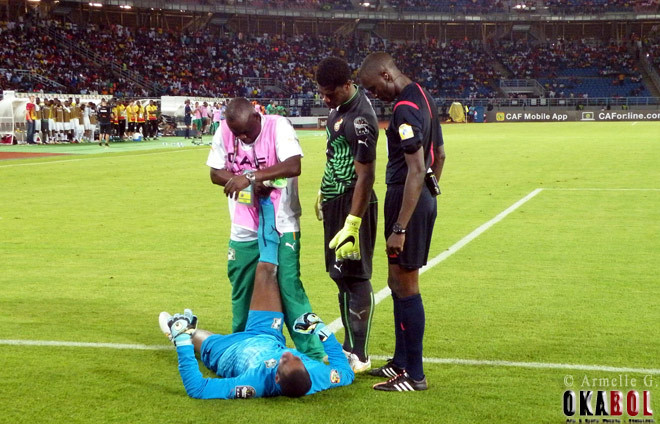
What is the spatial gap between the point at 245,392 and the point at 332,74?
7.09 ft

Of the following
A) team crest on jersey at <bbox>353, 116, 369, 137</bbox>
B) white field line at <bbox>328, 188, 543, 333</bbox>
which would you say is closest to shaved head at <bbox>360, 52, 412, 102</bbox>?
team crest on jersey at <bbox>353, 116, 369, 137</bbox>

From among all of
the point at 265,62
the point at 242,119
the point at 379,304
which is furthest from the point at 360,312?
the point at 265,62

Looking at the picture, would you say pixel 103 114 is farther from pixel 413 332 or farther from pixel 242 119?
pixel 413 332

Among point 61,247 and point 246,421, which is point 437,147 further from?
point 61,247

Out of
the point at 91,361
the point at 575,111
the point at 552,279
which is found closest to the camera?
the point at 91,361

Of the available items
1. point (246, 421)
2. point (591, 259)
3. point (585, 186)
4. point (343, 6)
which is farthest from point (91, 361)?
point (343, 6)

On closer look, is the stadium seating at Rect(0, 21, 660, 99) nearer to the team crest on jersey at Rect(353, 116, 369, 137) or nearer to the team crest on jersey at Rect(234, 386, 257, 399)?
the team crest on jersey at Rect(353, 116, 369, 137)

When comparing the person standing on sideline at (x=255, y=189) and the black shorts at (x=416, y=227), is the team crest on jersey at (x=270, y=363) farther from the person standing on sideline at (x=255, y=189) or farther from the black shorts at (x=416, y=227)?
the black shorts at (x=416, y=227)

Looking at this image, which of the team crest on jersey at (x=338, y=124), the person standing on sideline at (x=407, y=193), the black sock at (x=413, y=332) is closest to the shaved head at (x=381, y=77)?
the person standing on sideline at (x=407, y=193)

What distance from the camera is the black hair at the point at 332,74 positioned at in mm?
5773

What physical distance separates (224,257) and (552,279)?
3989 mm

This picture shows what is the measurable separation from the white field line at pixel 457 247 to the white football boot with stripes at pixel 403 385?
145 centimetres

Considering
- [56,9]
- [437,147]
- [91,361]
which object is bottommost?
[91,361]

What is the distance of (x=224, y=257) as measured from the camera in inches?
419
